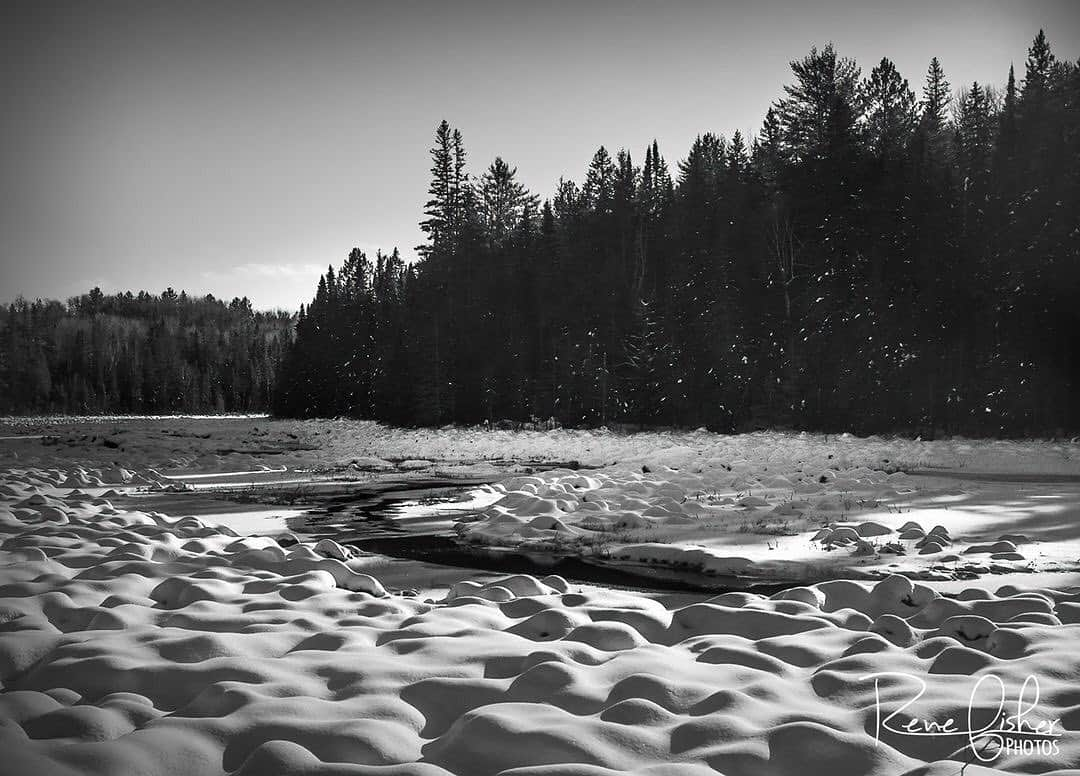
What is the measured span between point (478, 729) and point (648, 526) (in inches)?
272

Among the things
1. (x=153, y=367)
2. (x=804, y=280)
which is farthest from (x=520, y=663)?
(x=153, y=367)

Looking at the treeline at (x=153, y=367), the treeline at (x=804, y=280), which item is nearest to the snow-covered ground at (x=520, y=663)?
the treeline at (x=804, y=280)

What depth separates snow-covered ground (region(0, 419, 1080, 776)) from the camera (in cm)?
228

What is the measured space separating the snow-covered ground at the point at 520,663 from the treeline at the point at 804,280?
620 inches

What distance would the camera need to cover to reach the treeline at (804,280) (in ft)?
67.8

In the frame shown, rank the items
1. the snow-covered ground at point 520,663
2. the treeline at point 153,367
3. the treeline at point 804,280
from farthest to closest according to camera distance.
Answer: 1. the treeline at point 153,367
2. the treeline at point 804,280
3. the snow-covered ground at point 520,663

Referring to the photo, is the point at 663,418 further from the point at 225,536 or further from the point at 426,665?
the point at 426,665

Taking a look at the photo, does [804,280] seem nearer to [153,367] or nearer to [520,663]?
[520,663]

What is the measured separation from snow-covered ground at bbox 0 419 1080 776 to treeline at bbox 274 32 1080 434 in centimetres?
1576

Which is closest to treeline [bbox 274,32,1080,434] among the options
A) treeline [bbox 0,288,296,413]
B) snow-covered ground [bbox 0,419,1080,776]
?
snow-covered ground [bbox 0,419,1080,776]

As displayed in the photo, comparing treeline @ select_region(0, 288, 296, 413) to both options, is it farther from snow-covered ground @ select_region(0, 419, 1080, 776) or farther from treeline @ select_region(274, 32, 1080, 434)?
snow-covered ground @ select_region(0, 419, 1080, 776)

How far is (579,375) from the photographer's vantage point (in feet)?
107

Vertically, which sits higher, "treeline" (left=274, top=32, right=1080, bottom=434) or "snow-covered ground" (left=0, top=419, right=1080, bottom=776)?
"treeline" (left=274, top=32, right=1080, bottom=434)

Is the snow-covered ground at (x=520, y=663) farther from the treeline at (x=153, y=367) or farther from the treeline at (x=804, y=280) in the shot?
the treeline at (x=153, y=367)
